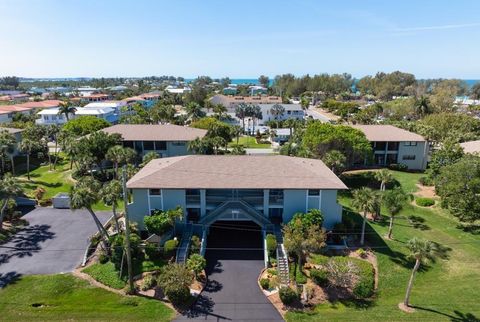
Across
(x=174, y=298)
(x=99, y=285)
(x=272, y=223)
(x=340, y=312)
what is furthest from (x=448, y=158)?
(x=99, y=285)

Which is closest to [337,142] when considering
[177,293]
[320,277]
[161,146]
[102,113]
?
[320,277]

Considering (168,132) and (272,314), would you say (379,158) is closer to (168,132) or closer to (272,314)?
(168,132)

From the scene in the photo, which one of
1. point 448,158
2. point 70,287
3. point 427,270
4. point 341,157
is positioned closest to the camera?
point 70,287

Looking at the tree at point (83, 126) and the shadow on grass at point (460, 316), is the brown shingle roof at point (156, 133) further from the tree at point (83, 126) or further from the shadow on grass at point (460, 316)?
the shadow on grass at point (460, 316)

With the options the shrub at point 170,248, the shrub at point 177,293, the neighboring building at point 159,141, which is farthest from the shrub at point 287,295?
the neighboring building at point 159,141

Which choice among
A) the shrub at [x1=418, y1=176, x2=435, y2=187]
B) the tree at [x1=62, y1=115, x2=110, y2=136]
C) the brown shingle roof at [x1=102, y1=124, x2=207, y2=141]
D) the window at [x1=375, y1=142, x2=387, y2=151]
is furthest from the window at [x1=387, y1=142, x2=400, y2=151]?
the tree at [x1=62, y1=115, x2=110, y2=136]
